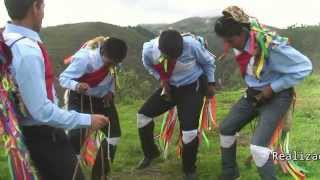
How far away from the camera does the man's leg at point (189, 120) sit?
7.54m

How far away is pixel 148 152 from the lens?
850 centimetres

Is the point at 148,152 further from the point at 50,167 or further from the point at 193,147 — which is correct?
the point at 50,167

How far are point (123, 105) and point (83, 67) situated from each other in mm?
8778

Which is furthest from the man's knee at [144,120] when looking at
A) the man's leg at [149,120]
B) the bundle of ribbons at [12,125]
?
the bundle of ribbons at [12,125]

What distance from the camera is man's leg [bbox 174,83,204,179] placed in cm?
754

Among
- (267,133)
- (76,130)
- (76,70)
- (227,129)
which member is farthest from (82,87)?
(267,133)

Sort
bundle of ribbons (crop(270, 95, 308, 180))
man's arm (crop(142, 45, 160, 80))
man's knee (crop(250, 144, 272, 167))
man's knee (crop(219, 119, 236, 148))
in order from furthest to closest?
man's arm (crop(142, 45, 160, 80)), bundle of ribbons (crop(270, 95, 308, 180)), man's knee (crop(219, 119, 236, 148)), man's knee (crop(250, 144, 272, 167))

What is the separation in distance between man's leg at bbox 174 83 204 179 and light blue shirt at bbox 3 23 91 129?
9.86ft

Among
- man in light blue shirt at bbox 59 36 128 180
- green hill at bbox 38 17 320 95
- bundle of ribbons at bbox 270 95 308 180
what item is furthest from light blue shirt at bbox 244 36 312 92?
green hill at bbox 38 17 320 95

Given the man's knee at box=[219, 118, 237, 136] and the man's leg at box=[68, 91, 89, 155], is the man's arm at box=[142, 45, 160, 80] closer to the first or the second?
the man's leg at box=[68, 91, 89, 155]

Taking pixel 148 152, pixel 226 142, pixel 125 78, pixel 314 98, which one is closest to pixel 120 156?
pixel 148 152

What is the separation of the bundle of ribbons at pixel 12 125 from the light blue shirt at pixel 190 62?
3.17 m

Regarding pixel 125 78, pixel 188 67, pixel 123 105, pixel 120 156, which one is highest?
pixel 188 67

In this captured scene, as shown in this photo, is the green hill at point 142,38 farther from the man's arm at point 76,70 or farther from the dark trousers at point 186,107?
the man's arm at point 76,70
